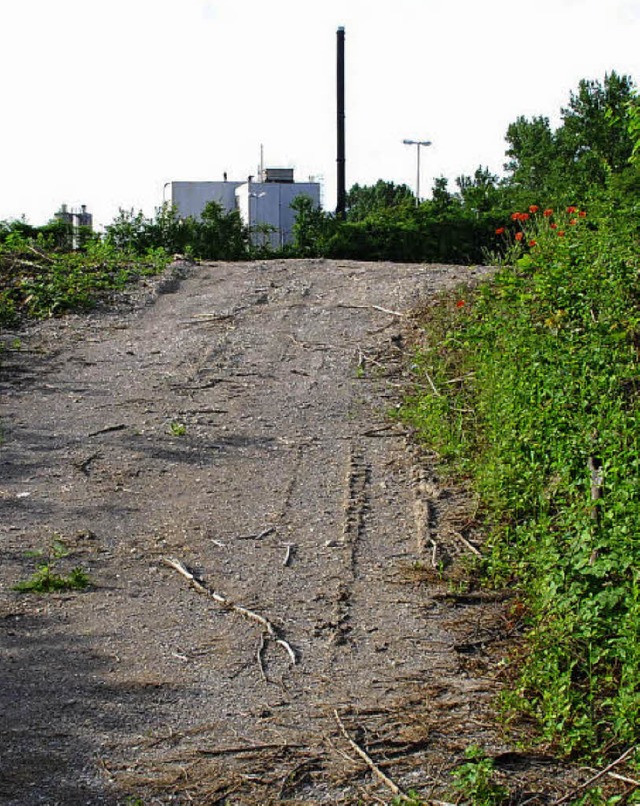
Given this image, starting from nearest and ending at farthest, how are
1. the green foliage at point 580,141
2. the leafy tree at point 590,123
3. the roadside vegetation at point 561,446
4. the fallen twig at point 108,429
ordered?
the roadside vegetation at point 561,446 → the fallen twig at point 108,429 → the green foliage at point 580,141 → the leafy tree at point 590,123

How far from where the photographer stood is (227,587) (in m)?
4.88

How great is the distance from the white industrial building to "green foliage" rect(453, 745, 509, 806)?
92.9ft

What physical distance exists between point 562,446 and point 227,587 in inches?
65.3

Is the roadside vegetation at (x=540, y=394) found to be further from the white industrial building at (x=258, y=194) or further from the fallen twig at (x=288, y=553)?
the white industrial building at (x=258, y=194)

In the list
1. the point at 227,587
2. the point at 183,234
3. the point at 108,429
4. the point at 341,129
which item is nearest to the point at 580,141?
the point at 341,129

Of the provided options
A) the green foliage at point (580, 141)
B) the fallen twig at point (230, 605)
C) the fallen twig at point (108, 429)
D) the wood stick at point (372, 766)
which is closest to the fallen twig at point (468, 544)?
the fallen twig at point (230, 605)

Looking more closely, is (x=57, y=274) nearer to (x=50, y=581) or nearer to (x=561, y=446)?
(x=50, y=581)

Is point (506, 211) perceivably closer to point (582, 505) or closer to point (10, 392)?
point (10, 392)

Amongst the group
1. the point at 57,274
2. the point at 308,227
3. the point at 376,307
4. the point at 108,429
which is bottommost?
the point at 108,429

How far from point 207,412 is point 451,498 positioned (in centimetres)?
270

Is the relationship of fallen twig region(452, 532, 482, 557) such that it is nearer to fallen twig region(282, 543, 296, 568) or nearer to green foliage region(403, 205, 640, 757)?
green foliage region(403, 205, 640, 757)

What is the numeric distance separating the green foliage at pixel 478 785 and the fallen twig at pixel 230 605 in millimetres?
1050

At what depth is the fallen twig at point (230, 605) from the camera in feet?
13.9

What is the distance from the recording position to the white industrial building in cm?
3400
